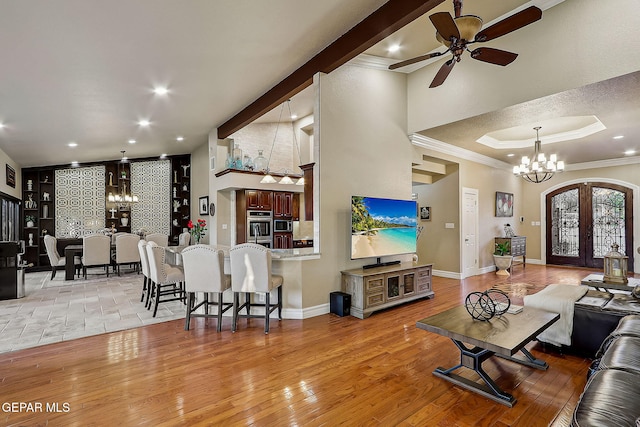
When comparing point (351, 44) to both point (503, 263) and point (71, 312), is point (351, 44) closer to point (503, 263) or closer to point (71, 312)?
point (71, 312)

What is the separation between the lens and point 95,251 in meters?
7.01

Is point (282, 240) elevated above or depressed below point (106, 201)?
below

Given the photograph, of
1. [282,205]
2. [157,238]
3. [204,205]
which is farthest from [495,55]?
[157,238]

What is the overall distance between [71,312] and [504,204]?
9.55 m

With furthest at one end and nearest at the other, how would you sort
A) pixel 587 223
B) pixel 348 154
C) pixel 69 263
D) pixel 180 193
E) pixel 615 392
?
1. pixel 180 193
2. pixel 587 223
3. pixel 69 263
4. pixel 348 154
5. pixel 615 392

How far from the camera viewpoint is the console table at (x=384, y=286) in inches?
166

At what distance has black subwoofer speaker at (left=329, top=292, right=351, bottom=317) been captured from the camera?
421 centimetres

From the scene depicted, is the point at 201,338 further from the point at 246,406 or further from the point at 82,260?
the point at 82,260

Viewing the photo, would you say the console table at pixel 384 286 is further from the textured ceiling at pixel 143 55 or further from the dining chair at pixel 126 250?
the dining chair at pixel 126 250

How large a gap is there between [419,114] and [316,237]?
9.57 feet

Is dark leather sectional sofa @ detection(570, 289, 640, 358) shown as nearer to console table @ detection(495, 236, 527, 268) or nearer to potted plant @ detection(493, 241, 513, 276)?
potted plant @ detection(493, 241, 513, 276)

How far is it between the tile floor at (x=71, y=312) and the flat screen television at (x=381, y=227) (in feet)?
8.80

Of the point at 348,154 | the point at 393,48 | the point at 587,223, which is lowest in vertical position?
the point at 587,223

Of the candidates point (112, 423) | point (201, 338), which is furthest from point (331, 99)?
point (112, 423)
